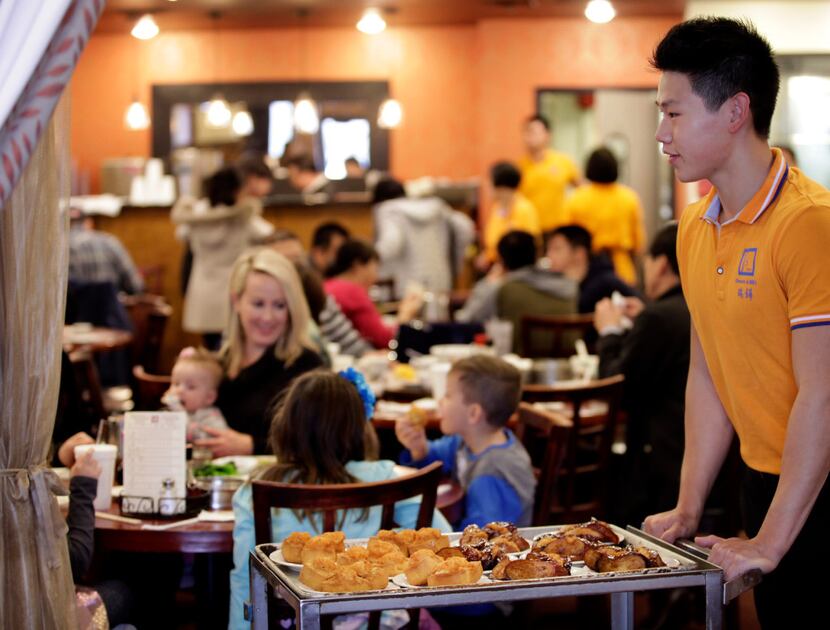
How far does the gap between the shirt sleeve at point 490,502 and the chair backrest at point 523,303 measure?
10.6ft

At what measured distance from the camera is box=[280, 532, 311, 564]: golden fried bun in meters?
2.12

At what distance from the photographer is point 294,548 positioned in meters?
2.13

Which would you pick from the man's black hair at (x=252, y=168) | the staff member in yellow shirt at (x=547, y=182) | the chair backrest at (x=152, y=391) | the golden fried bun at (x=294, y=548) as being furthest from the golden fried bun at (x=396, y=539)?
the staff member in yellow shirt at (x=547, y=182)

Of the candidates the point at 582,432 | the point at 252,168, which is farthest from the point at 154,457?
the point at 252,168

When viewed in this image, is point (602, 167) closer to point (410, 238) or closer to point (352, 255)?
point (410, 238)

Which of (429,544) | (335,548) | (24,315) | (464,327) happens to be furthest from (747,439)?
(464,327)

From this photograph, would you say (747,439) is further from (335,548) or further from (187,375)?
(187,375)

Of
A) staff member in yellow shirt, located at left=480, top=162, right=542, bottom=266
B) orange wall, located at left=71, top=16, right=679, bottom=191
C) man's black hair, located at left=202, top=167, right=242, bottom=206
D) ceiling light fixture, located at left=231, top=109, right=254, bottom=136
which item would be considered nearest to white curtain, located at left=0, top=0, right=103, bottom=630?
man's black hair, located at left=202, top=167, right=242, bottom=206

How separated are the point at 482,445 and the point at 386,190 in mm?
5557

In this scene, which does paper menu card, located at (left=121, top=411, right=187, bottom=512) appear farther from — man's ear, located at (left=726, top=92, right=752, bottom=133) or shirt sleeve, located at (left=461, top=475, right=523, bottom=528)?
man's ear, located at (left=726, top=92, right=752, bottom=133)

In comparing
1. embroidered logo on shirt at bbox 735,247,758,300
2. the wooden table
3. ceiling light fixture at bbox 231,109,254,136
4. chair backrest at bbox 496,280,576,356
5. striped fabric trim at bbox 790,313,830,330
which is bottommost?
the wooden table

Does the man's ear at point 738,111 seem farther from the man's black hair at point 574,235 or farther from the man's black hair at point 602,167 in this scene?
the man's black hair at point 602,167

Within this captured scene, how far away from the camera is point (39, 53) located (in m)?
1.65

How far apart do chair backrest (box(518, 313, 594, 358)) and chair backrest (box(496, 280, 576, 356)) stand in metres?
0.04
